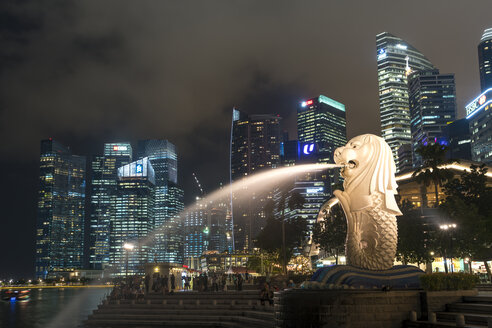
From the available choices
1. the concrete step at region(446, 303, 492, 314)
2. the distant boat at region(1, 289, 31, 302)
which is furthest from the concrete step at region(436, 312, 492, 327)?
the distant boat at region(1, 289, 31, 302)

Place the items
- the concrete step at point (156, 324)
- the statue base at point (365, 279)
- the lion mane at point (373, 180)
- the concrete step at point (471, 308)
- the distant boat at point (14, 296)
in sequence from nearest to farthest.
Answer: the concrete step at point (471, 308), the statue base at point (365, 279), the lion mane at point (373, 180), the concrete step at point (156, 324), the distant boat at point (14, 296)

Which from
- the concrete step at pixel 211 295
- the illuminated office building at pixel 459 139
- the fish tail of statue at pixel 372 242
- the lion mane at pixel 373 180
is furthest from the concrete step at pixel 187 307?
the illuminated office building at pixel 459 139

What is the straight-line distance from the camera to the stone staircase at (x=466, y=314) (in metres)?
14.2

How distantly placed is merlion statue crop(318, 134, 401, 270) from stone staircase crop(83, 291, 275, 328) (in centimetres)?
685

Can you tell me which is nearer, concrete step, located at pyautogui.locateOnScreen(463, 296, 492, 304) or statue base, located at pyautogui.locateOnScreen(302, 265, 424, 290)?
concrete step, located at pyautogui.locateOnScreen(463, 296, 492, 304)

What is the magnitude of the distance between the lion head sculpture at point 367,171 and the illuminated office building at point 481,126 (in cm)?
11620

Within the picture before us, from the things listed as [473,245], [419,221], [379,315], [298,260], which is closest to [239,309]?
[379,315]

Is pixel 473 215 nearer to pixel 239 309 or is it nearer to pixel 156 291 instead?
pixel 239 309

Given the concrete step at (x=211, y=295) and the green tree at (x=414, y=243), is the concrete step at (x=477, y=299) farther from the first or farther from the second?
the green tree at (x=414, y=243)

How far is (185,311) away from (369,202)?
1414 cm

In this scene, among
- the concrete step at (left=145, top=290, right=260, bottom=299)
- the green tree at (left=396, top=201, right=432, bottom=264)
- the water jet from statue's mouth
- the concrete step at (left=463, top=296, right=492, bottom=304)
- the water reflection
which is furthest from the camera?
the green tree at (left=396, top=201, right=432, bottom=264)

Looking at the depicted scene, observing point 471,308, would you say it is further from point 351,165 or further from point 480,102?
point 480,102

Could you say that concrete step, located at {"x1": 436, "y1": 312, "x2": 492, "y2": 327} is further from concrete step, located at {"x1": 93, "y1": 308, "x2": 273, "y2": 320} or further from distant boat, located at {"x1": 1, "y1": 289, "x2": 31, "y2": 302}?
distant boat, located at {"x1": 1, "y1": 289, "x2": 31, "y2": 302}

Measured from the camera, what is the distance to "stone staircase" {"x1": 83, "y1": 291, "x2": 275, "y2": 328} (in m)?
25.9
